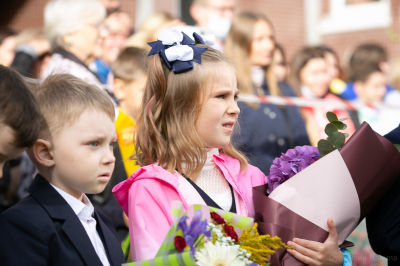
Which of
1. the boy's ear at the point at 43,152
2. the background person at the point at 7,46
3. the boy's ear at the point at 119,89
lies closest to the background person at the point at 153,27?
the boy's ear at the point at 119,89

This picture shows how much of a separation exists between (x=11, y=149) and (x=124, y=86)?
7.78 ft

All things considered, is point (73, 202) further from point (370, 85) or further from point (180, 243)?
point (370, 85)

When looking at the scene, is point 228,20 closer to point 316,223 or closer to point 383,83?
point 383,83

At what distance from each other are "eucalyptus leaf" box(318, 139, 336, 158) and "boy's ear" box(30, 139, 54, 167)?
1157 mm

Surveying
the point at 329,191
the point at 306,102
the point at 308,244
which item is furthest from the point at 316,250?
the point at 306,102

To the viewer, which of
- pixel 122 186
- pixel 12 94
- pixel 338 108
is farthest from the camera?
Result: pixel 338 108

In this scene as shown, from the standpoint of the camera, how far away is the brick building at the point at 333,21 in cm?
1035

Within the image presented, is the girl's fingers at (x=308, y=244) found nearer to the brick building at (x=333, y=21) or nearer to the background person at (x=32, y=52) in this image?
the background person at (x=32, y=52)

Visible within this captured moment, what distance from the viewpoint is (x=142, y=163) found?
205 cm

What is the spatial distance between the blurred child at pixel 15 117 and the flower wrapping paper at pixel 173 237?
53cm

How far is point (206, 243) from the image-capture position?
139 centimetres

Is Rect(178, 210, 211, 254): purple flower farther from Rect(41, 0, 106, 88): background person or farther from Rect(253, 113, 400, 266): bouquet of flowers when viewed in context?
Rect(41, 0, 106, 88): background person

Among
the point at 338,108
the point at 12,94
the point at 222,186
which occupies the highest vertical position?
the point at 12,94

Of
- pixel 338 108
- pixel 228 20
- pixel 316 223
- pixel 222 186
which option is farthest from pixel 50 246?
pixel 228 20
